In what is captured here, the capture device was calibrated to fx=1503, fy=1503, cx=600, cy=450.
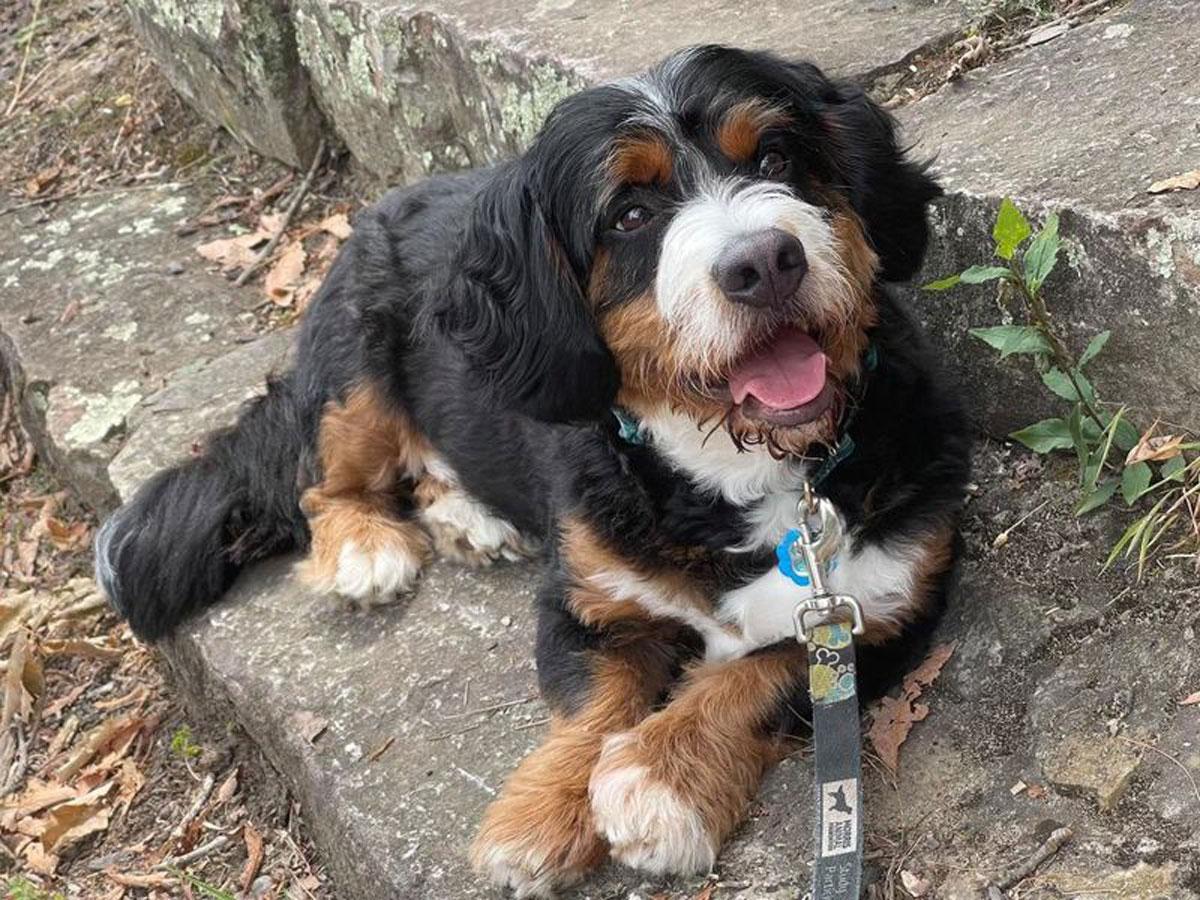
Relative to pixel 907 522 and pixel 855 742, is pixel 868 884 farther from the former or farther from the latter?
pixel 907 522

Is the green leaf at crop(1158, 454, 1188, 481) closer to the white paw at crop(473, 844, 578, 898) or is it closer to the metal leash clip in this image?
the metal leash clip

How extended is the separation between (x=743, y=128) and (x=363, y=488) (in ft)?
7.70

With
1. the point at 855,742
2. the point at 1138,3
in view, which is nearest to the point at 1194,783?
the point at 855,742

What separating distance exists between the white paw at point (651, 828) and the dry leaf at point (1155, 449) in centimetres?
125

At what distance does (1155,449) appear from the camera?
332 cm

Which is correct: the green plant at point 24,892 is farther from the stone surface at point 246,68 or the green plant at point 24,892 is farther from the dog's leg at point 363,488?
the stone surface at point 246,68

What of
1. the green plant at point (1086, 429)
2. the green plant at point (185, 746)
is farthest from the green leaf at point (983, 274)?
the green plant at point (185, 746)

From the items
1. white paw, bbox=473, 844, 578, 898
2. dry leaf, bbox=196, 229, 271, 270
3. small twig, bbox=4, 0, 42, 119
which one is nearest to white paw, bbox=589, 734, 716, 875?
white paw, bbox=473, 844, 578, 898

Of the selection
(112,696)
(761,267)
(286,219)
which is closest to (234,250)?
(286,219)

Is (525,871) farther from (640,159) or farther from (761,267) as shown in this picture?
(640,159)

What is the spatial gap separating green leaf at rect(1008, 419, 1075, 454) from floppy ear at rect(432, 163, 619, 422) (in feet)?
3.39

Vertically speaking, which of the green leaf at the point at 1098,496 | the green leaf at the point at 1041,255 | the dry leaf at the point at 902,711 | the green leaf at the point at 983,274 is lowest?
the dry leaf at the point at 902,711

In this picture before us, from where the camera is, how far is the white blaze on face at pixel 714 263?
2.89m

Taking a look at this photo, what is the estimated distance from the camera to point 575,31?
526cm
